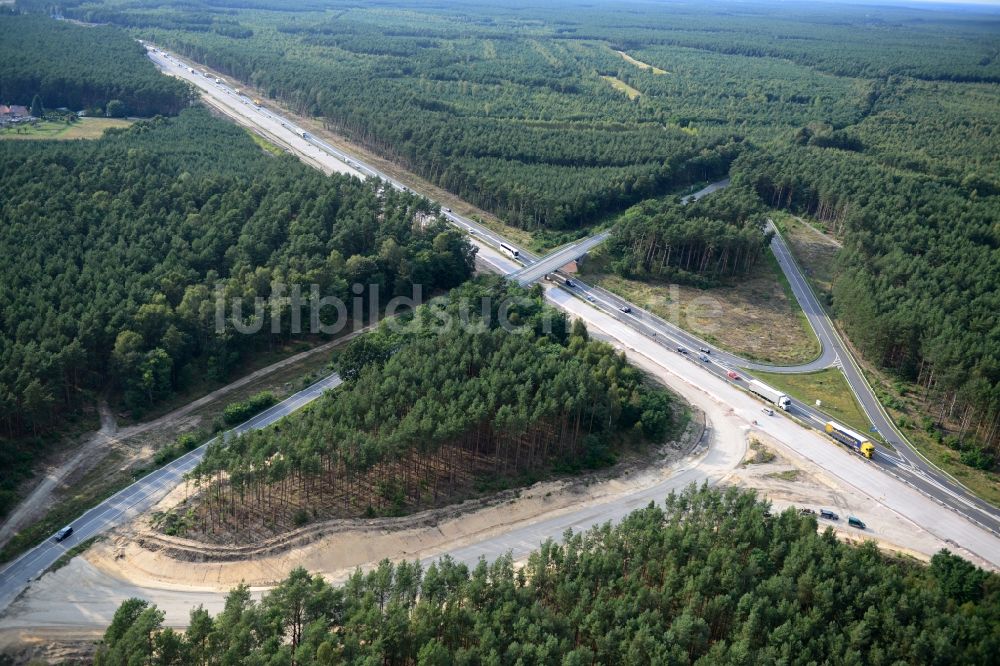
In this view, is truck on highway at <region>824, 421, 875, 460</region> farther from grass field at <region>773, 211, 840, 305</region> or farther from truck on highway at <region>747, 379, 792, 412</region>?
grass field at <region>773, 211, 840, 305</region>

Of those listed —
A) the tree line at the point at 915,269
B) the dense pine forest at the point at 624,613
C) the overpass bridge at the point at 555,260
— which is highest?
the tree line at the point at 915,269

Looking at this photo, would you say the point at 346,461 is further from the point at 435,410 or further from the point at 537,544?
the point at 537,544

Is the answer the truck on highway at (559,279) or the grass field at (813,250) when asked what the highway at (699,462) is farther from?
the grass field at (813,250)

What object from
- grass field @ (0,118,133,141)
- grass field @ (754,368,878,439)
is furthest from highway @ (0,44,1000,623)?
grass field @ (0,118,133,141)

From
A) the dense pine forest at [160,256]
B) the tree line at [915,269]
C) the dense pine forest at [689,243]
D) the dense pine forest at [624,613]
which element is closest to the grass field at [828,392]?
the tree line at [915,269]

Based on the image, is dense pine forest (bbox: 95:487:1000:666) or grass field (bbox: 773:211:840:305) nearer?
dense pine forest (bbox: 95:487:1000:666)
